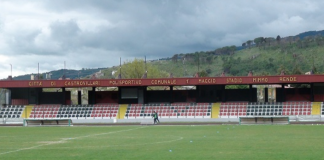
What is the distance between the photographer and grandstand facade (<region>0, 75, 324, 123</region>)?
7169cm

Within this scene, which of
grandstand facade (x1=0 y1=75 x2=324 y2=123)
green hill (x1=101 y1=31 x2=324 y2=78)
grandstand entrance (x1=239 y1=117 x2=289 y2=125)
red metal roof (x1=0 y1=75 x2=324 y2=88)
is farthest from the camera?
green hill (x1=101 y1=31 x2=324 y2=78)

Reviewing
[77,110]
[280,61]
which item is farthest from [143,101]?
[280,61]

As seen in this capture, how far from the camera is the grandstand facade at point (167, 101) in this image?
235 ft

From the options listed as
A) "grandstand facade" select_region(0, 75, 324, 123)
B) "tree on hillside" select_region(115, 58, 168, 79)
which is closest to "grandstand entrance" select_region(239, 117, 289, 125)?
"grandstand facade" select_region(0, 75, 324, 123)

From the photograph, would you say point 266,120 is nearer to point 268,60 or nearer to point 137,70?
point 137,70

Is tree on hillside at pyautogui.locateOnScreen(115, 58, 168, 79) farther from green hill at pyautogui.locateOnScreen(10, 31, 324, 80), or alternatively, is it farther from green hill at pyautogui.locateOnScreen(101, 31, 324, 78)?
green hill at pyautogui.locateOnScreen(101, 31, 324, 78)

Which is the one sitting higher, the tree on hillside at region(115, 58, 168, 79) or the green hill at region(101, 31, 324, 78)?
the green hill at region(101, 31, 324, 78)

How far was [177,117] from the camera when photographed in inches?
2835

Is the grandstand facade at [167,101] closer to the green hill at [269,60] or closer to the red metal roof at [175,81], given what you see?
the red metal roof at [175,81]

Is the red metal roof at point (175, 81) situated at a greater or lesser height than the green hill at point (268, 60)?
lesser

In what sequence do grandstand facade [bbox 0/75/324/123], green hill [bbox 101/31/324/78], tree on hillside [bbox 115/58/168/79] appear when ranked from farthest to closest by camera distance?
1. green hill [bbox 101/31/324/78]
2. tree on hillside [bbox 115/58/168/79]
3. grandstand facade [bbox 0/75/324/123]

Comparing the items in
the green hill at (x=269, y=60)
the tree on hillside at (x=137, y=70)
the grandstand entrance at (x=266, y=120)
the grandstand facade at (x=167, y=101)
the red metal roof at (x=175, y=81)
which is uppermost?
the green hill at (x=269, y=60)

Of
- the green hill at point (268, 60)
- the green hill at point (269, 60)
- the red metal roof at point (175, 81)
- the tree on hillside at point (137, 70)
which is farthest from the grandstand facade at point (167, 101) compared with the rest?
the green hill at point (269, 60)

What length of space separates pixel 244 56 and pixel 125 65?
239 ft
